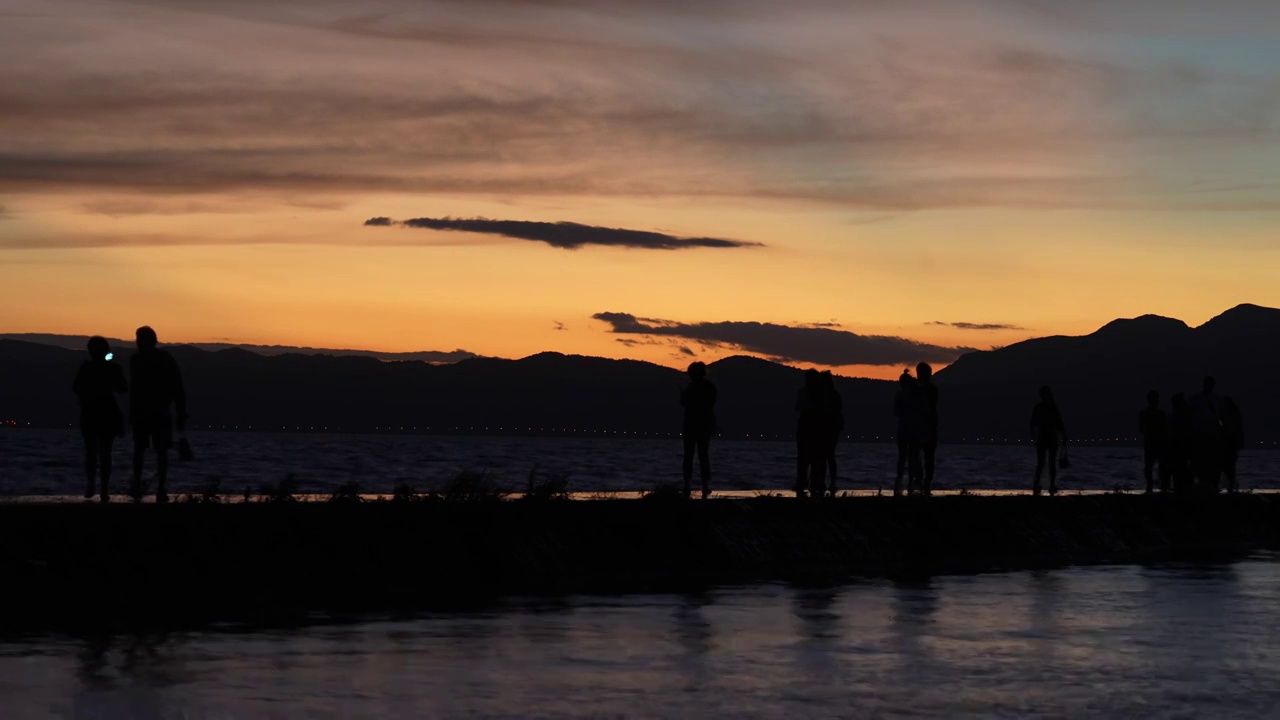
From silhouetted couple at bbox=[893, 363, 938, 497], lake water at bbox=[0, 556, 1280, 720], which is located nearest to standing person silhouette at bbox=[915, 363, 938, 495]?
silhouetted couple at bbox=[893, 363, 938, 497]

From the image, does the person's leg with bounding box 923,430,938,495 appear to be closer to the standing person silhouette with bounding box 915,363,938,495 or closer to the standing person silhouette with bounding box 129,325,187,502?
the standing person silhouette with bounding box 915,363,938,495

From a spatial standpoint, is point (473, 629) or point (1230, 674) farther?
point (473, 629)

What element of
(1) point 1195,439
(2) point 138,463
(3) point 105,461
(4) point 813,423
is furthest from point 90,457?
(1) point 1195,439

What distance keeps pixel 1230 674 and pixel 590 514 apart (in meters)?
10.3

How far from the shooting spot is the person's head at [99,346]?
20.3m

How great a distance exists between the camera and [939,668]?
40.4ft

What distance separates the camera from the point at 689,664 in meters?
12.4

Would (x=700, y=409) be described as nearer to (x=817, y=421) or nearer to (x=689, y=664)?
(x=817, y=421)

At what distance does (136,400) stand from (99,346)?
0.80 meters

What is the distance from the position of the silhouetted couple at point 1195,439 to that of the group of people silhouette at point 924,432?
0.02 metres

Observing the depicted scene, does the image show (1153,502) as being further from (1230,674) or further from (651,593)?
(1230,674)

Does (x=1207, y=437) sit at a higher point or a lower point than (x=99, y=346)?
lower

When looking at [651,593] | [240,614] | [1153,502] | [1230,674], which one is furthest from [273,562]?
[1153,502]

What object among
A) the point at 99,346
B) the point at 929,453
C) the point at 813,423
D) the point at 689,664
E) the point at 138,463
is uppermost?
the point at 99,346
